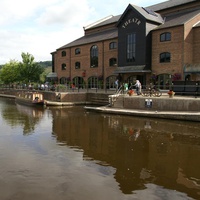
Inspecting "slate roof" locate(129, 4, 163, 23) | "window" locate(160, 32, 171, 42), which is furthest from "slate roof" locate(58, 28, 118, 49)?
"window" locate(160, 32, 171, 42)

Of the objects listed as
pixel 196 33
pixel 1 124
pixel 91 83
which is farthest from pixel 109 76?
pixel 1 124

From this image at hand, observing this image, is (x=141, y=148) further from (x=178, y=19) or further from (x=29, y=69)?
(x=29, y=69)

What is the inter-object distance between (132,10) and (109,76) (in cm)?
952

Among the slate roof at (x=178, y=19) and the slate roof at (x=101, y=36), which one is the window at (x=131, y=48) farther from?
the slate roof at (x=101, y=36)

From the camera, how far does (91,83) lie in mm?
39188

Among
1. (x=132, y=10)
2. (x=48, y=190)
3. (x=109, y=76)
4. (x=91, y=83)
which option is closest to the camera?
(x=48, y=190)

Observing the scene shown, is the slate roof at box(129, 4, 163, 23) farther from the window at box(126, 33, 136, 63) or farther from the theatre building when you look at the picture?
the window at box(126, 33, 136, 63)

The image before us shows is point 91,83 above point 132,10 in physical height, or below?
below

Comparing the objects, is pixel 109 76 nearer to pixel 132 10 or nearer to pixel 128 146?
pixel 132 10

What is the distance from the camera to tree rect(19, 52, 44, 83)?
52.3m

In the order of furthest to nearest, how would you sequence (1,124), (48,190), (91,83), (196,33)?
(91,83)
(196,33)
(1,124)
(48,190)

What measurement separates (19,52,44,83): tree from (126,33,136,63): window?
26.6 metres

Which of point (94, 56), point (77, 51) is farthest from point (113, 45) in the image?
point (77, 51)

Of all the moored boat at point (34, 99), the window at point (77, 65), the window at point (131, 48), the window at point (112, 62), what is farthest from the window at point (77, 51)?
the moored boat at point (34, 99)
